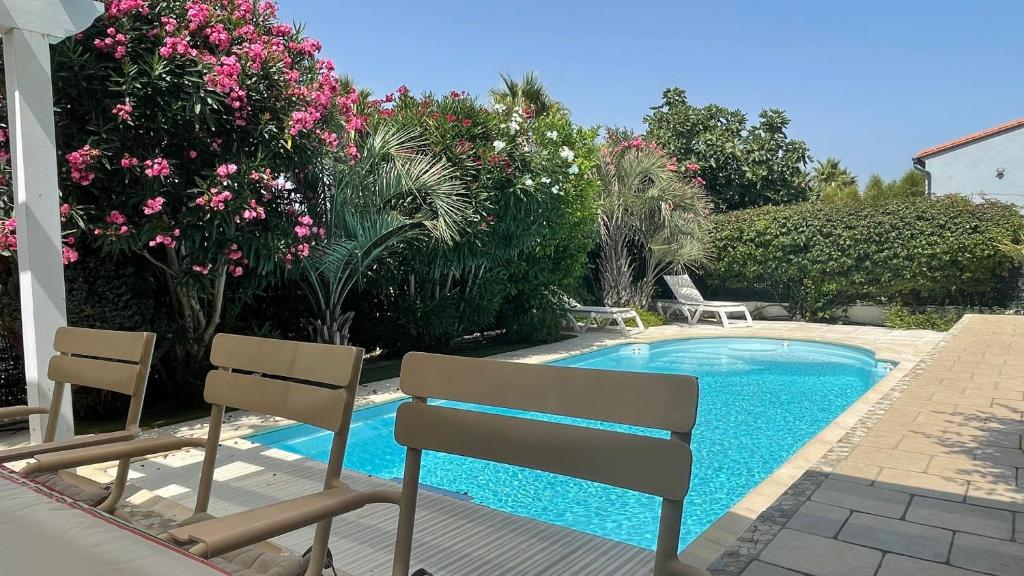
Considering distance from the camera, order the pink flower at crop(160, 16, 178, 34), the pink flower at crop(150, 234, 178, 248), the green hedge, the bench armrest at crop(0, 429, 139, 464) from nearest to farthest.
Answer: the bench armrest at crop(0, 429, 139, 464), the pink flower at crop(150, 234, 178, 248), the pink flower at crop(160, 16, 178, 34), the green hedge

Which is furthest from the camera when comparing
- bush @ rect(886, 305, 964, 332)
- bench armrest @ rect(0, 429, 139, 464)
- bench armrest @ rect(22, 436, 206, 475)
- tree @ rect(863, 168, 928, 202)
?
tree @ rect(863, 168, 928, 202)

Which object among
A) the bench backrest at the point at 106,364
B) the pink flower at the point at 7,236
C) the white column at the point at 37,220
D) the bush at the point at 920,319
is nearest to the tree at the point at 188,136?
the pink flower at the point at 7,236

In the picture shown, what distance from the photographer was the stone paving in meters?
2.62

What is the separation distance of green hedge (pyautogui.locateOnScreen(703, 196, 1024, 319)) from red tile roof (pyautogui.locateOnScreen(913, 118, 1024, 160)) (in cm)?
866

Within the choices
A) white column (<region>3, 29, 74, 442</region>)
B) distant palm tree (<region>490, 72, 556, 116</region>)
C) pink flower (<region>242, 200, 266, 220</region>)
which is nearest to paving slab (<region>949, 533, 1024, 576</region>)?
white column (<region>3, 29, 74, 442</region>)

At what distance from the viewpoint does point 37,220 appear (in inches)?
144

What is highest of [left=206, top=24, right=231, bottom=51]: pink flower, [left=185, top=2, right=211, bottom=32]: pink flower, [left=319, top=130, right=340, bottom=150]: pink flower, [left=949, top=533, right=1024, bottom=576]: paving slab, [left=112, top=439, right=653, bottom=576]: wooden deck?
[left=185, top=2, right=211, bottom=32]: pink flower

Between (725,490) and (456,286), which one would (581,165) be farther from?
(725,490)

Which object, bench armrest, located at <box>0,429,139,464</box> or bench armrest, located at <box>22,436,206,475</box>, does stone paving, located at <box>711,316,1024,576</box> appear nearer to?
bench armrest, located at <box>22,436,206,475</box>

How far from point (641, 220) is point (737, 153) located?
27.3 ft

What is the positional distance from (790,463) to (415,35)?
14371 millimetres

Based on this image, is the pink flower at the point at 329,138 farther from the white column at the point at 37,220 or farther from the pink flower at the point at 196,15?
the white column at the point at 37,220

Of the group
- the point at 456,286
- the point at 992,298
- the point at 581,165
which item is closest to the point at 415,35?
the point at 581,165

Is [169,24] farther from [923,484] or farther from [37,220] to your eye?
[923,484]
